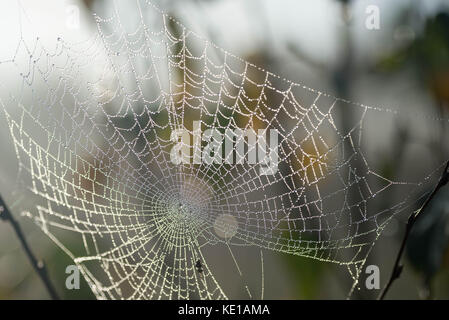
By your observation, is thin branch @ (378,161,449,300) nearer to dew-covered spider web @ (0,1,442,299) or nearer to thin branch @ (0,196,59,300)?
thin branch @ (0,196,59,300)

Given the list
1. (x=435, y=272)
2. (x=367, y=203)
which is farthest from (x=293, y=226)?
(x=435, y=272)

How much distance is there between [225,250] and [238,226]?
2.32ft

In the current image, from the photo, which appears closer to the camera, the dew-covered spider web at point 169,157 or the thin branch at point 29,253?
the thin branch at point 29,253

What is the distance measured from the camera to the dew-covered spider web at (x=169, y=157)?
5.98ft

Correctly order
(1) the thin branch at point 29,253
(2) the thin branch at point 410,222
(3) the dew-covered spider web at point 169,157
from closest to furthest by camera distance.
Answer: (2) the thin branch at point 410,222 → (1) the thin branch at point 29,253 → (3) the dew-covered spider web at point 169,157

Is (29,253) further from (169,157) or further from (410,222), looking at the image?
(169,157)

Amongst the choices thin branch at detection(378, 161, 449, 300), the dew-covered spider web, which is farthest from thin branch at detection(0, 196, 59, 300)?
the dew-covered spider web

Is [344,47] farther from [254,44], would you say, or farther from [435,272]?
[435,272]

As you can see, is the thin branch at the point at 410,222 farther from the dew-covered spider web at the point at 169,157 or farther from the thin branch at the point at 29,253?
the dew-covered spider web at the point at 169,157


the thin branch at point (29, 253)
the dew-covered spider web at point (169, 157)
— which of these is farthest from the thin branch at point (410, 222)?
the dew-covered spider web at point (169, 157)

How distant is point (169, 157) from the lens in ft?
8.24

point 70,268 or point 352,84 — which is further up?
point 352,84

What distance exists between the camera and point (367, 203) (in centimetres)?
185

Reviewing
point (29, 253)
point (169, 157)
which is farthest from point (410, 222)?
point (169, 157)
